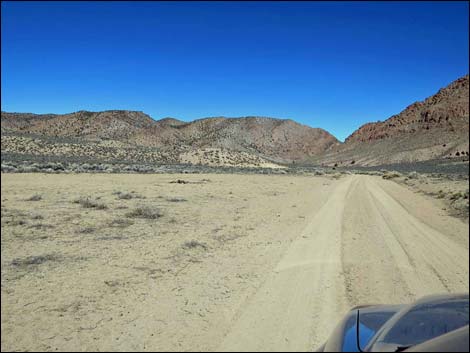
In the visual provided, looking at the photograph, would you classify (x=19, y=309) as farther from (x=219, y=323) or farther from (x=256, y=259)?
(x=256, y=259)

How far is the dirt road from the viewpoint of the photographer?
4.05 metres

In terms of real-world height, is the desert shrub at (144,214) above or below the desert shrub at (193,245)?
above

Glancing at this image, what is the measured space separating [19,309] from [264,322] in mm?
3257

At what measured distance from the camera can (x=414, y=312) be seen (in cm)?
199

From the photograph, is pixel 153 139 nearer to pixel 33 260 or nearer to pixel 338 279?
pixel 33 260

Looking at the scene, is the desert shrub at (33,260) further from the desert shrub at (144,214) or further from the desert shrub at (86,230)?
the desert shrub at (144,214)

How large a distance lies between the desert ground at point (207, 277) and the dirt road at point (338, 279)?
22 mm

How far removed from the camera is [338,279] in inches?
237

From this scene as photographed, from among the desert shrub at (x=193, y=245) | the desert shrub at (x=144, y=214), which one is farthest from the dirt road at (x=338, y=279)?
the desert shrub at (x=144, y=214)

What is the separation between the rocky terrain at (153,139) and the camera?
47.4m

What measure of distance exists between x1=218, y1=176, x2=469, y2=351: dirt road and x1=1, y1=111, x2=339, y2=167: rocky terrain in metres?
28.7

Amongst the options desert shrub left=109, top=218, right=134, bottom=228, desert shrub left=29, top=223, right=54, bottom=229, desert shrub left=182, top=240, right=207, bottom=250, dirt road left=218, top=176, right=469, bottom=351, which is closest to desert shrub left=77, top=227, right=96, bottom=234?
desert shrub left=109, top=218, right=134, bottom=228

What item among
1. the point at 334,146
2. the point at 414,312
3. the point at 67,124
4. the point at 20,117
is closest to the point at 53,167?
the point at 414,312

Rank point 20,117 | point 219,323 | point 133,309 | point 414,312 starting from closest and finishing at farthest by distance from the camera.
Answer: point 414,312 < point 219,323 < point 133,309 < point 20,117
